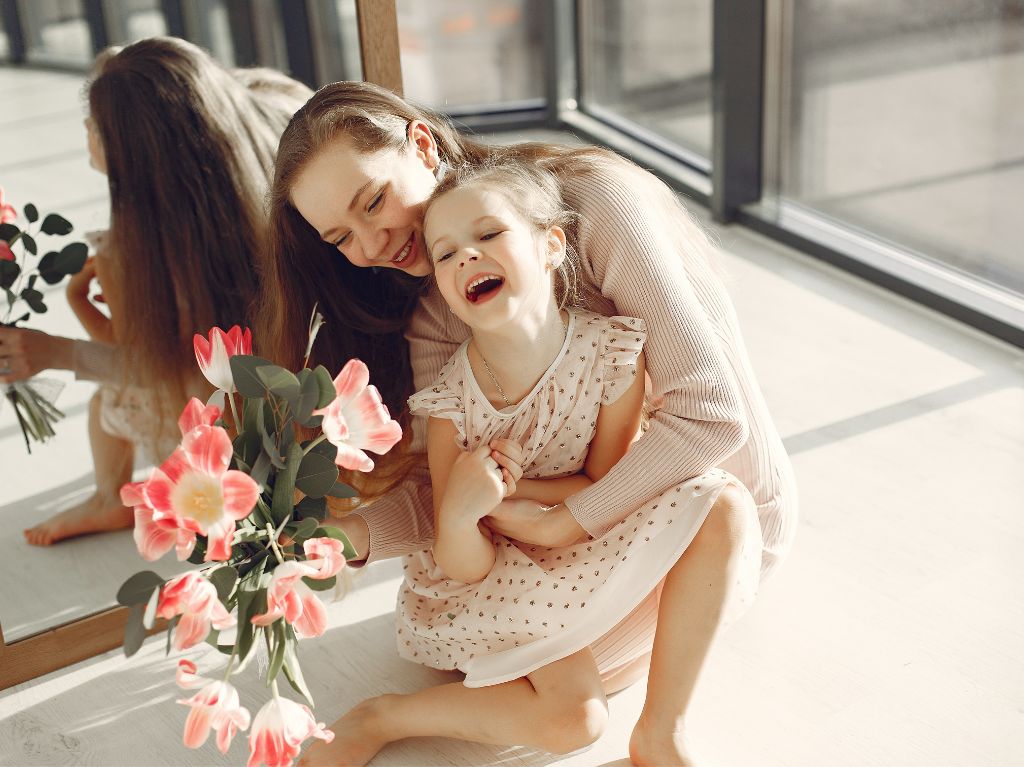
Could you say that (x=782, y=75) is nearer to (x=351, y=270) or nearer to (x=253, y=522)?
(x=351, y=270)

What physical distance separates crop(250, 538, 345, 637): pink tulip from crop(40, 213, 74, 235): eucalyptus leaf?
72cm

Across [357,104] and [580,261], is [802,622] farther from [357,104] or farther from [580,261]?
[357,104]

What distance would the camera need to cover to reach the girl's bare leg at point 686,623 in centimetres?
144

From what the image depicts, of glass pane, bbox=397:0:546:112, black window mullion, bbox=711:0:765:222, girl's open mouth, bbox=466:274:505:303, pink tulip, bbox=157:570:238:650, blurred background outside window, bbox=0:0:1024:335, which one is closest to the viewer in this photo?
pink tulip, bbox=157:570:238:650

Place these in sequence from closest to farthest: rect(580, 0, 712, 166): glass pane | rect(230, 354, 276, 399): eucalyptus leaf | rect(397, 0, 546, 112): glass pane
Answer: rect(230, 354, 276, 399): eucalyptus leaf → rect(580, 0, 712, 166): glass pane → rect(397, 0, 546, 112): glass pane

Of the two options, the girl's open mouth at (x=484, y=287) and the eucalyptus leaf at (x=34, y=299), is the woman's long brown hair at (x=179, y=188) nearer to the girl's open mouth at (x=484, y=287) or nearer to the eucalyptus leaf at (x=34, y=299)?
the eucalyptus leaf at (x=34, y=299)

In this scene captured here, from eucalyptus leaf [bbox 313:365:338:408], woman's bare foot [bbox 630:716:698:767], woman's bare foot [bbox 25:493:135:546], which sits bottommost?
woman's bare foot [bbox 630:716:698:767]

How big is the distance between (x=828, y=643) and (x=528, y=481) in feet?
1.65

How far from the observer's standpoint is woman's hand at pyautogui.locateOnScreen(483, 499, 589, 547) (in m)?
Answer: 1.48

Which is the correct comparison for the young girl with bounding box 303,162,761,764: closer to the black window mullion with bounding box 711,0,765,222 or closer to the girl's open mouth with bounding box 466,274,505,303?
the girl's open mouth with bounding box 466,274,505,303

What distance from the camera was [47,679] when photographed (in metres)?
1.76

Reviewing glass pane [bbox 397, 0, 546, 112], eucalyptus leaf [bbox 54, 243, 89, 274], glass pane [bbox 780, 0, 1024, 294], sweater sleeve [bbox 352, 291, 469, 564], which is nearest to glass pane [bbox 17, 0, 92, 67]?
eucalyptus leaf [bbox 54, 243, 89, 274]

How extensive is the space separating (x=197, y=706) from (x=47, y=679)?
29.9 inches

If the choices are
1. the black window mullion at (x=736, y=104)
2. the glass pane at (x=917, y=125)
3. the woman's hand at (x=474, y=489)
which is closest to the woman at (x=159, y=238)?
the woman's hand at (x=474, y=489)
